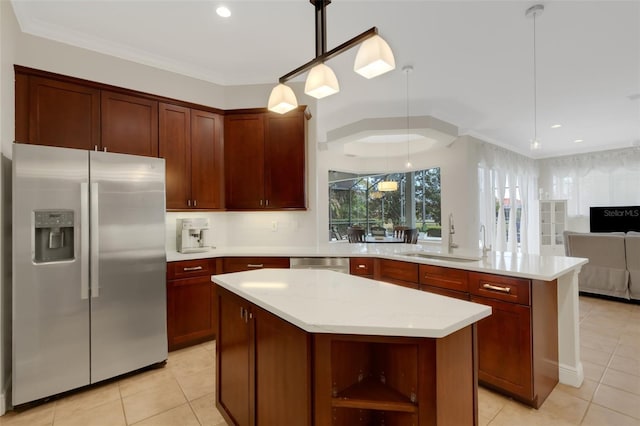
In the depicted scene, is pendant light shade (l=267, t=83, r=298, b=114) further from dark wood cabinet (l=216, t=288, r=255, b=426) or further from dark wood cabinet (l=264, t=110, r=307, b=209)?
dark wood cabinet (l=264, t=110, r=307, b=209)

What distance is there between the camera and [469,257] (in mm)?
2766

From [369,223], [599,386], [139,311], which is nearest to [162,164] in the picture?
[139,311]

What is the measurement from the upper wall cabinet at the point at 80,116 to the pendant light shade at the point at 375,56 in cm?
248

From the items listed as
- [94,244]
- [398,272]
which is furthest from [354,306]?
[94,244]

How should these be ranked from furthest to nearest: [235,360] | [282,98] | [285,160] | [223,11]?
1. [285,160]
2. [223,11]
3. [282,98]
4. [235,360]

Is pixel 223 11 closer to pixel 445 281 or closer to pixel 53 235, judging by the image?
pixel 53 235

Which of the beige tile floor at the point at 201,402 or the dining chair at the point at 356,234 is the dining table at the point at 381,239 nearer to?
the dining chair at the point at 356,234

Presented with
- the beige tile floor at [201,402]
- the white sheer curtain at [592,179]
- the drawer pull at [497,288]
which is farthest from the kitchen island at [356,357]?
the white sheer curtain at [592,179]

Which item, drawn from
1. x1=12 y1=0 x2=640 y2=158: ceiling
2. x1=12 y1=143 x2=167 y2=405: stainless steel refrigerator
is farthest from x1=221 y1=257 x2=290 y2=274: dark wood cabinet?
x1=12 y1=0 x2=640 y2=158: ceiling

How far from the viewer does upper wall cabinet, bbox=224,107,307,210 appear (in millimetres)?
3559

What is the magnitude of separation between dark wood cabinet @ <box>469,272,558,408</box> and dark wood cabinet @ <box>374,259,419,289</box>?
0.56 metres

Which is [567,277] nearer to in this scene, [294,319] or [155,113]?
[294,319]

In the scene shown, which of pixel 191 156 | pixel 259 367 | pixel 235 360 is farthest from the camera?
pixel 191 156

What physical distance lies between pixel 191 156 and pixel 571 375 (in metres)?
3.95
